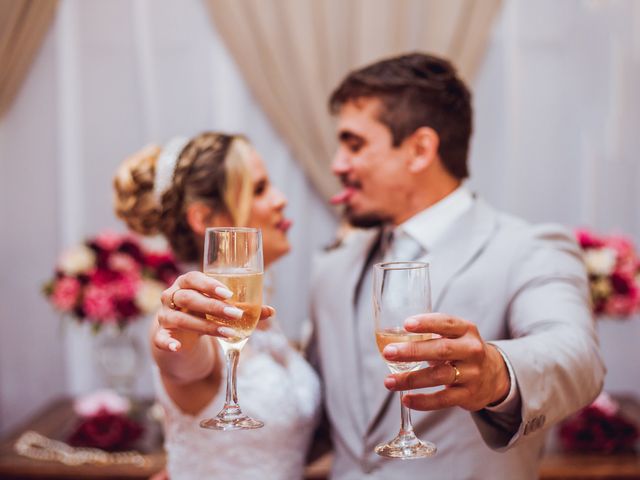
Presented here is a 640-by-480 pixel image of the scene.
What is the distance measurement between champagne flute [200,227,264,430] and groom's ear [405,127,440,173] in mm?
963

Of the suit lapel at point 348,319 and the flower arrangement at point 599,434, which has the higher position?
the suit lapel at point 348,319

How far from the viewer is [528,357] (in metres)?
1.23

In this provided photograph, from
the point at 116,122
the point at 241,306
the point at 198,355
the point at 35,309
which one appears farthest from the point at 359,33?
the point at 241,306

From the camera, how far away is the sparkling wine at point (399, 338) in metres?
1.12

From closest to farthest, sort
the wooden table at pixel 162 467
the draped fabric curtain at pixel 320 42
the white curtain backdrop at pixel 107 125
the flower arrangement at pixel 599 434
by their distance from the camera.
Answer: the wooden table at pixel 162 467, the flower arrangement at pixel 599 434, the draped fabric curtain at pixel 320 42, the white curtain backdrop at pixel 107 125

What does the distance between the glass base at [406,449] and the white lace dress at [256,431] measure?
66 cm

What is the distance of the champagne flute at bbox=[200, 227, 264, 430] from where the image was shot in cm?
114

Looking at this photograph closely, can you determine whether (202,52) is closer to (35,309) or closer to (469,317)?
(35,309)

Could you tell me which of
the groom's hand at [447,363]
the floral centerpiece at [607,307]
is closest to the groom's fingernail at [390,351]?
the groom's hand at [447,363]

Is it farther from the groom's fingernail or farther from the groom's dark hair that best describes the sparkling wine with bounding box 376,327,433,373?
the groom's dark hair

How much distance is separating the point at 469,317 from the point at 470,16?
6.27 ft

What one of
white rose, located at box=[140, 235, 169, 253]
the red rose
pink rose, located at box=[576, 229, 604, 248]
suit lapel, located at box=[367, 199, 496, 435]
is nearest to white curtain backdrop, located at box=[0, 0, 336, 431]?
white rose, located at box=[140, 235, 169, 253]

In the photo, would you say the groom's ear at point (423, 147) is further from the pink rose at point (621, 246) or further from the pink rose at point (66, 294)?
the pink rose at point (66, 294)

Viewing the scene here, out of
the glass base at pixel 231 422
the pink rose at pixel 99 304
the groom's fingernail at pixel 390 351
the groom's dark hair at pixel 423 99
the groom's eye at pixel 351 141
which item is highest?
the groom's dark hair at pixel 423 99
